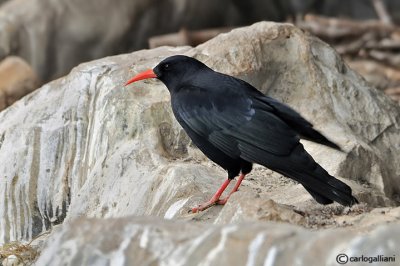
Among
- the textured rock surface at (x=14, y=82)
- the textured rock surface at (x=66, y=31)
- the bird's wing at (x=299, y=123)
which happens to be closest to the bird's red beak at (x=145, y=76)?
the bird's wing at (x=299, y=123)

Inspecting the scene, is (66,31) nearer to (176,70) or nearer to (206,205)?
(176,70)

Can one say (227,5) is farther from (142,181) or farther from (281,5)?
(142,181)

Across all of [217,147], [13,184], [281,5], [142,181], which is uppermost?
[217,147]

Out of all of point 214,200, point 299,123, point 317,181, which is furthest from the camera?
point 214,200

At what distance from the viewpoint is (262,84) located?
8.82 metres

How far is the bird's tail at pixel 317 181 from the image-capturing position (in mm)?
6566

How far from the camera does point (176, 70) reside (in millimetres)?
7785

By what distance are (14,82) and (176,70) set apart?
192 inches

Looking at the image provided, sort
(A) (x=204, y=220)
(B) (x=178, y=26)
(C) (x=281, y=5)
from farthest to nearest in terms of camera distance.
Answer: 1. (C) (x=281, y=5)
2. (B) (x=178, y=26)
3. (A) (x=204, y=220)

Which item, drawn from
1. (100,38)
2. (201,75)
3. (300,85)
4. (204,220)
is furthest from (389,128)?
(100,38)

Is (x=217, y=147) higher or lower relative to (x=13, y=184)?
higher

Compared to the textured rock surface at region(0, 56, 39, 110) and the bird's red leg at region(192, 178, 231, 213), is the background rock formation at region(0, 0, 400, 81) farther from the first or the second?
the bird's red leg at region(192, 178, 231, 213)

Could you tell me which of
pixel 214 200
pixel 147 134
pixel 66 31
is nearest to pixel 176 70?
pixel 147 134

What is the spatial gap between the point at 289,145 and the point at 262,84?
2071 millimetres
